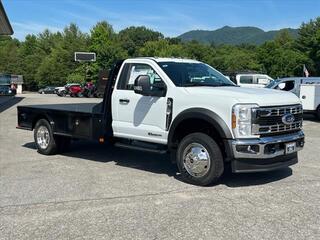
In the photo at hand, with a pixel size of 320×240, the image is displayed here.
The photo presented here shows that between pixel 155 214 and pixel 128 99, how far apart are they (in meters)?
2.98

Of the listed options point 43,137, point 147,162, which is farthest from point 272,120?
point 43,137

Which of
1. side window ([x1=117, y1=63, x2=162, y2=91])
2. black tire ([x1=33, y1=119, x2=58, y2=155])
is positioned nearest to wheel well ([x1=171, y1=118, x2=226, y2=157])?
side window ([x1=117, y1=63, x2=162, y2=91])

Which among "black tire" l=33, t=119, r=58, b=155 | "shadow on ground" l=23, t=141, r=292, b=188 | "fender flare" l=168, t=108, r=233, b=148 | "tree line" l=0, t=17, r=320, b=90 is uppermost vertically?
"tree line" l=0, t=17, r=320, b=90

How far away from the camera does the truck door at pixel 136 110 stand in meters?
7.72

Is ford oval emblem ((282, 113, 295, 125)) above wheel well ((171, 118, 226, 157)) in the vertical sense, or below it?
above

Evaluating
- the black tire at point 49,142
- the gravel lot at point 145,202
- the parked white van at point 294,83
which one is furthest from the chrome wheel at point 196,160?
the parked white van at point 294,83

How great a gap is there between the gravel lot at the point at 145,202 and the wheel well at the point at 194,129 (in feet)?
2.18

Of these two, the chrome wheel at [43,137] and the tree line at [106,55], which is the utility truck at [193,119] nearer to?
the chrome wheel at [43,137]

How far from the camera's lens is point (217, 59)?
9494cm

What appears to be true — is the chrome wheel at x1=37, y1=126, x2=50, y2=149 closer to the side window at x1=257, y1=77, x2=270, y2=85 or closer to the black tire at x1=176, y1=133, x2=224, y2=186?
the black tire at x1=176, y1=133, x2=224, y2=186

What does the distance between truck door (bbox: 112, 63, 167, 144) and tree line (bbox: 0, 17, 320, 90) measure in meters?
54.0

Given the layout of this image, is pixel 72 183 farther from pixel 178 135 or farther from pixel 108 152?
pixel 108 152

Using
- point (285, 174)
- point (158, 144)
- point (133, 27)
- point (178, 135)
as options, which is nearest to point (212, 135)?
point (178, 135)

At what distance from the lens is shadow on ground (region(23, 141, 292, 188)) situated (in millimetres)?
7520
